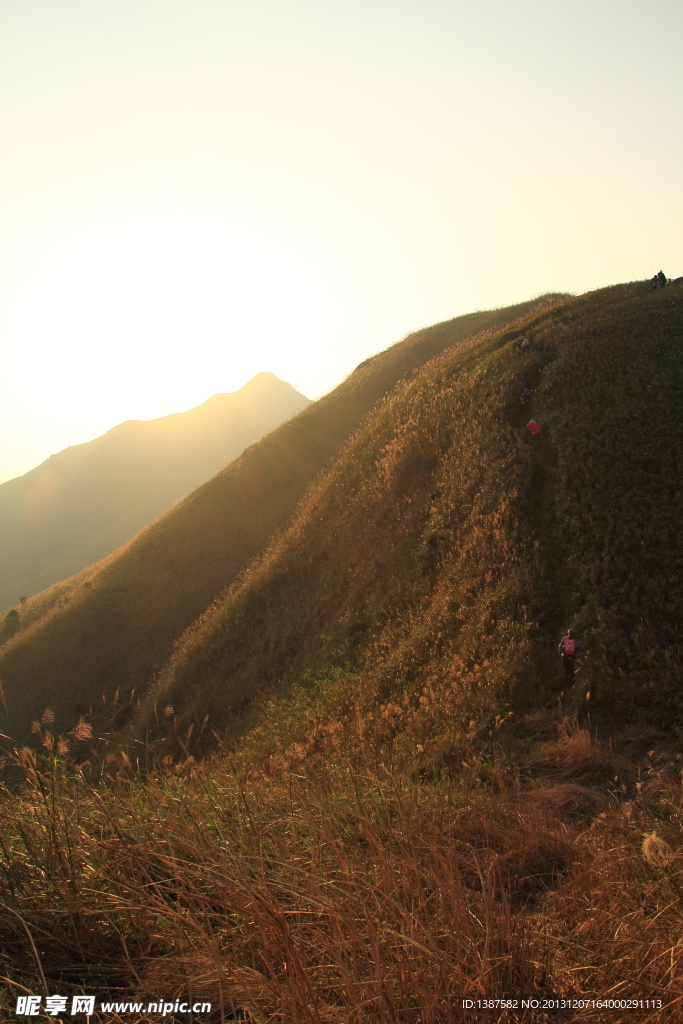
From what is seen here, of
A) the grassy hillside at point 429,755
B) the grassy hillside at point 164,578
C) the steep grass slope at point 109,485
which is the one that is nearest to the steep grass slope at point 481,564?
the grassy hillside at point 429,755

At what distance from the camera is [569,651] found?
10.7 meters

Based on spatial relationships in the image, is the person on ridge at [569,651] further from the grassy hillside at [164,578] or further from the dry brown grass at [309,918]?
the grassy hillside at [164,578]

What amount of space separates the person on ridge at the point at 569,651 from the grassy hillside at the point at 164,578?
2113 cm

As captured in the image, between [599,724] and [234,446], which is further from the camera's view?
[234,446]

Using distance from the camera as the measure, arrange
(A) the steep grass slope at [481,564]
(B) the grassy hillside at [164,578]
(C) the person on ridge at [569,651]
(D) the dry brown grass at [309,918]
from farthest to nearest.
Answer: (B) the grassy hillside at [164,578]
(A) the steep grass slope at [481,564]
(C) the person on ridge at [569,651]
(D) the dry brown grass at [309,918]

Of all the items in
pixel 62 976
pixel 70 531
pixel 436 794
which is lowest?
pixel 436 794

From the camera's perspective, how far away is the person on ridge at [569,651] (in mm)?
10680

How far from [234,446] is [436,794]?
463ft

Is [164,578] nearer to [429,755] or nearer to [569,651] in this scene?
[429,755]

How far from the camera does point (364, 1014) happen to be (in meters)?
2.71

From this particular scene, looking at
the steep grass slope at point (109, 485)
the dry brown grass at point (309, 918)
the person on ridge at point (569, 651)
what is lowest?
the person on ridge at point (569, 651)

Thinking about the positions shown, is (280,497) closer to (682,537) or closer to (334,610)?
(334,610)

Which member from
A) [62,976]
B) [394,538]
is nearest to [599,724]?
[62,976]

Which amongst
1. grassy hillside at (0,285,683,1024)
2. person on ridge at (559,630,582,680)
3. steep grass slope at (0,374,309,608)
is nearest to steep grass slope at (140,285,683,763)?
grassy hillside at (0,285,683,1024)
